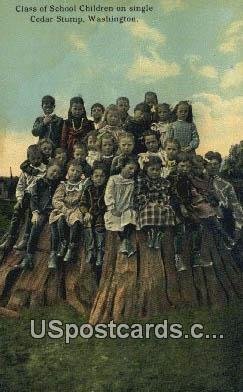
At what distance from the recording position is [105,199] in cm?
287

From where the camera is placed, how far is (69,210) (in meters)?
2.88

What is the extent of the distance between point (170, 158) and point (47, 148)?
596mm

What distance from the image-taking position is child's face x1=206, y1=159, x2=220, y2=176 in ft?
9.54

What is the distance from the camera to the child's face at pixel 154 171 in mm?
2871

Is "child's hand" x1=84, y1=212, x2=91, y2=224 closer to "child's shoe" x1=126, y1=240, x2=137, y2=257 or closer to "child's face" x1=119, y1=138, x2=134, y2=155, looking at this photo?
"child's shoe" x1=126, y1=240, x2=137, y2=257

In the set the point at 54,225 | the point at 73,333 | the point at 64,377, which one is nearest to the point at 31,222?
the point at 54,225

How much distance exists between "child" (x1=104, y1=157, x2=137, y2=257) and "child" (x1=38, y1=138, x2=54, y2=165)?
0.32m

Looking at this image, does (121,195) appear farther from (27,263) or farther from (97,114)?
(27,263)

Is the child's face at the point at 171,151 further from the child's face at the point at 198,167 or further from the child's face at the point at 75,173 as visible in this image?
the child's face at the point at 75,173

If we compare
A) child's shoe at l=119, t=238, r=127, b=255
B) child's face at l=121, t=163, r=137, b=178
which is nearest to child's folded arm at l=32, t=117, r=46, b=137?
child's face at l=121, t=163, r=137, b=178

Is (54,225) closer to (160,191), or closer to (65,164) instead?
(65,164)

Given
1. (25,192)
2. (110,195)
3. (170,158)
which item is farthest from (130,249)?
(25,192)

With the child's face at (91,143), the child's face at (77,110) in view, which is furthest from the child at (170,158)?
the child's face at (77,110)

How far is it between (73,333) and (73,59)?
1.32m
